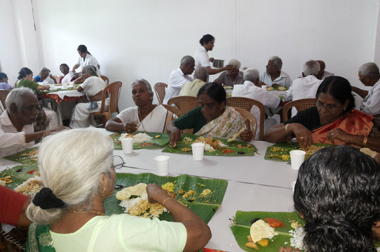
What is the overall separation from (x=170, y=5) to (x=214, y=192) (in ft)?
23.6

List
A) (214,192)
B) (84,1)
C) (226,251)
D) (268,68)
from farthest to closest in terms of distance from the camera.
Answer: (84,1) → (268,68) → (214,192) → (226,251)

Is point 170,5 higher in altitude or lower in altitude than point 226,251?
higher

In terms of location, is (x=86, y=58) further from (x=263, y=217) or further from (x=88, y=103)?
(x=263, y=217)

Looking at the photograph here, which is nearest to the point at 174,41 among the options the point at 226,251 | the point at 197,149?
the point at 197,149

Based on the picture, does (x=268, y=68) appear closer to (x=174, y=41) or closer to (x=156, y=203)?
(x=174, y=41)

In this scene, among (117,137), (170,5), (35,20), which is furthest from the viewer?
(35,20)

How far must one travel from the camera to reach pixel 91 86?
20.5ft

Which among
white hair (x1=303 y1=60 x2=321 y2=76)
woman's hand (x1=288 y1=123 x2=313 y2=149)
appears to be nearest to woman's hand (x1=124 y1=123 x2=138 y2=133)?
woman's hand (x1=288 y1=123 x2=313 y2=149)

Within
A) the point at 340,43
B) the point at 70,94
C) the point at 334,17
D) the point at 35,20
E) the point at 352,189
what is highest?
the point at 35,20

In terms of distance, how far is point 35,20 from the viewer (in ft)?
32.2

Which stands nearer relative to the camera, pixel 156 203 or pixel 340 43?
pixel 156 203

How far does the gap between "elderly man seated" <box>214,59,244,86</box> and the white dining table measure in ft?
12.5

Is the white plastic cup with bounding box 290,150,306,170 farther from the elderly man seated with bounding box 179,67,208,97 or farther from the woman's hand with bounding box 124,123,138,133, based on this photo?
the elderly man seated with bounding box 179,67,208,97

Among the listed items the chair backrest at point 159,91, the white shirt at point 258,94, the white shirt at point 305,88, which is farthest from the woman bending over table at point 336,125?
the chair backrest at point 159,91
